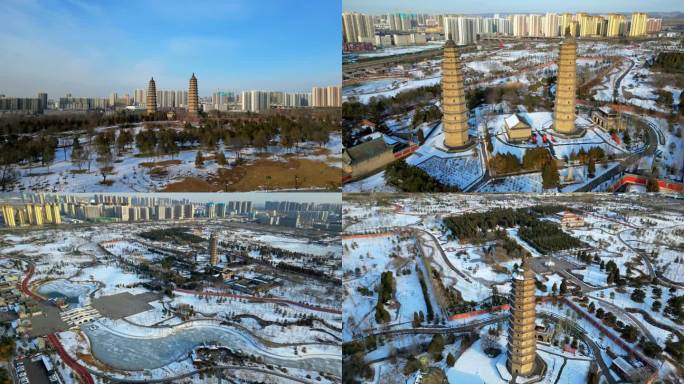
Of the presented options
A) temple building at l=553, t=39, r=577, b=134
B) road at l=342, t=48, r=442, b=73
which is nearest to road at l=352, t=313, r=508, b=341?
temple building at l=553, t=39, r=577, b=134

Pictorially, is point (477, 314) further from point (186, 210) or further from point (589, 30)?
point (186, 210)

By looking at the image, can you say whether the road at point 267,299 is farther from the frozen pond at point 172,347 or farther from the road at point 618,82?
the road at point 618,82

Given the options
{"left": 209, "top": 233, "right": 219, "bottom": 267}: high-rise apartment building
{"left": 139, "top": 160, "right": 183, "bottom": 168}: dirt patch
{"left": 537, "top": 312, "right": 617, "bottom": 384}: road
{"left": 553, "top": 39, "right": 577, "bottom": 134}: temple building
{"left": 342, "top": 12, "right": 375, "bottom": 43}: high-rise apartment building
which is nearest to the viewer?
{"left": 537, "top": 312, "right": 617, "bottom": 384}: road

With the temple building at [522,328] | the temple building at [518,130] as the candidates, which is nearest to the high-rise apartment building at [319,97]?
the temple building at [518,130]

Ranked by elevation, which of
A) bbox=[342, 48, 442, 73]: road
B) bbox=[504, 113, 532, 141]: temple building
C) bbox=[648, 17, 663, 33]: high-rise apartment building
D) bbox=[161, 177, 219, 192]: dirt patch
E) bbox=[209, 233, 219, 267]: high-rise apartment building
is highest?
bbox=[648, 17, 663, 33]: high-rise apartment building

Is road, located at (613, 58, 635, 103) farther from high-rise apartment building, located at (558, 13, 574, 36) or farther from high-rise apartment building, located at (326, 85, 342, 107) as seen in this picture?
high-rise apartment building, located at (326, 85, 342, 107)

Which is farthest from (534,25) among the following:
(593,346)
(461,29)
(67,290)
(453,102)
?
(67,290)

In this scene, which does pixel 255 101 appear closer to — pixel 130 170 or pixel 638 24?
pixel 130 170
